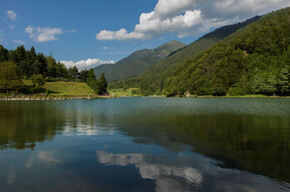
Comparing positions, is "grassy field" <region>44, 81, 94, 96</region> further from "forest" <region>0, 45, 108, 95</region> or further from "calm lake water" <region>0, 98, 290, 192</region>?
"calm lake water" <region>0, 98, 290, 192</region>

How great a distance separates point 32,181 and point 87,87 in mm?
185618

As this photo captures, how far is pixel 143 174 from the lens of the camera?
1048 cm

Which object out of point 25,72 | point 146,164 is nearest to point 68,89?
point 25,72

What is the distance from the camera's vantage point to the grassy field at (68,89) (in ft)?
510

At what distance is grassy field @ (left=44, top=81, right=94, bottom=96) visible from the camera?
155m

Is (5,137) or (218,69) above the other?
(218,69)

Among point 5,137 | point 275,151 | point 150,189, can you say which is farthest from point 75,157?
point 275,151

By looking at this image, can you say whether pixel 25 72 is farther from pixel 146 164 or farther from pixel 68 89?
pixel 146 164

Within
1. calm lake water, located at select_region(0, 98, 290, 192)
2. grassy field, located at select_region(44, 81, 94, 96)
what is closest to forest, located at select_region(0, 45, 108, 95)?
grassy field, located at select_region(44, 81, 94, 96)

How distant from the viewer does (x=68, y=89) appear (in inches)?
6565

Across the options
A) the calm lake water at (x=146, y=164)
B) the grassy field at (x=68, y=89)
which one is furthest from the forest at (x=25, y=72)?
the calm lake water at (x=146, y=164)

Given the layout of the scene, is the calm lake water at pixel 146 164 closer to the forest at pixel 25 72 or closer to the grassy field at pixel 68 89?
the forest at pixel 25 72

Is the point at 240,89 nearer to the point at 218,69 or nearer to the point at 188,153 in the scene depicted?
the point at 218,69

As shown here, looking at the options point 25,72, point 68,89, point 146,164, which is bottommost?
point 146,164
